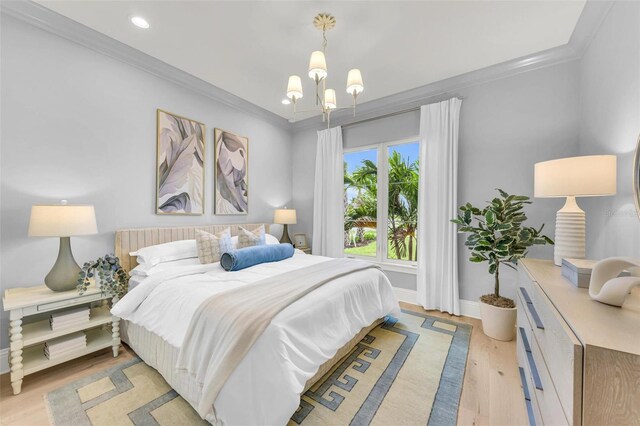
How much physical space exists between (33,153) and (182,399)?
2.28m

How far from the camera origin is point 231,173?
360 centimetres

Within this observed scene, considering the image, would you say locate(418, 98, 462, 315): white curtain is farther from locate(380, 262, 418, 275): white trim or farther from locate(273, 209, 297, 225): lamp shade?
locate(273, 209, 297, 225): lamp shade

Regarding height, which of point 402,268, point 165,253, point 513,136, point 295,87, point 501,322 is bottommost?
point 501,322

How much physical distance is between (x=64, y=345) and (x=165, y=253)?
0.93 metres

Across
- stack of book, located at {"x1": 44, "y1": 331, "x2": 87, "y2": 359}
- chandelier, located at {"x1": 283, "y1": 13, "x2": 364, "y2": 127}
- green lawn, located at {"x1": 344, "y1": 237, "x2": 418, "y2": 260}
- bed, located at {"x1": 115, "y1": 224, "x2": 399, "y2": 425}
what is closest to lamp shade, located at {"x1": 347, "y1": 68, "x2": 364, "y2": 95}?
chandelier, located at {"x1": 283, "y1": 13, "x2": 364, "y2": 127}

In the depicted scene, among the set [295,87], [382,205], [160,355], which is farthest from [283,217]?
[160,355]

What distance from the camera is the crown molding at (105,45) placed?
6.52 ft

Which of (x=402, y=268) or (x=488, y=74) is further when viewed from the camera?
(x=402, y=268)

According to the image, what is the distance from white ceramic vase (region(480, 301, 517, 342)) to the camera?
2.42 meters

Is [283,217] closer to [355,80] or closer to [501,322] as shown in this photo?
[355,80]

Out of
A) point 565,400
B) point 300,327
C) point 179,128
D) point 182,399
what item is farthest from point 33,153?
point 565,400

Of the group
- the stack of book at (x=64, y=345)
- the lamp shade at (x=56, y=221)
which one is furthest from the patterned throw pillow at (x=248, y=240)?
the stack of book at (x=64, y=345)

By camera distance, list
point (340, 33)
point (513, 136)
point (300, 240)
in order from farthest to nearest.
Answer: point (300, 240), point (513, 136), point (340, 33)

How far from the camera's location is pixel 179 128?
2.99 metres
